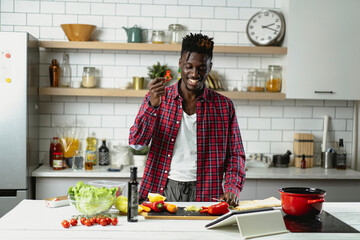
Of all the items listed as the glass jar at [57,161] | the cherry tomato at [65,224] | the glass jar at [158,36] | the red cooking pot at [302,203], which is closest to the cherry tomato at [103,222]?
the cherry tomato at [65,224]

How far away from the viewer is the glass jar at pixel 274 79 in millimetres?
4637

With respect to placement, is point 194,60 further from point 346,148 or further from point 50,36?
point 346,148

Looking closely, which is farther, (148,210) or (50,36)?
(50,36)

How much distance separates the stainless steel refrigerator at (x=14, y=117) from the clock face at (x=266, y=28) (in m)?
2.10

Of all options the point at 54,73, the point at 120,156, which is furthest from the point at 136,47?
the point at 120,156

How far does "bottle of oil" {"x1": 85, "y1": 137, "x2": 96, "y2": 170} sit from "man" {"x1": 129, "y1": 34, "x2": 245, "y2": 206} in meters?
1.53

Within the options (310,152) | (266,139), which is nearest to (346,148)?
(310,152)

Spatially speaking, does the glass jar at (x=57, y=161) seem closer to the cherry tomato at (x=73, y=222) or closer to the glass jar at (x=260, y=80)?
the glass jar at (x=260, y=80)

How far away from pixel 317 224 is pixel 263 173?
6.96 feet

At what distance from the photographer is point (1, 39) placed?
4.10 m

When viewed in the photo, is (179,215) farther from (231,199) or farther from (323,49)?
(323,49)

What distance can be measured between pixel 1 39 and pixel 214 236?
115 inches

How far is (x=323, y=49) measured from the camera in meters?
4.50

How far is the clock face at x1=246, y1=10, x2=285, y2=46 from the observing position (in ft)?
15.2
